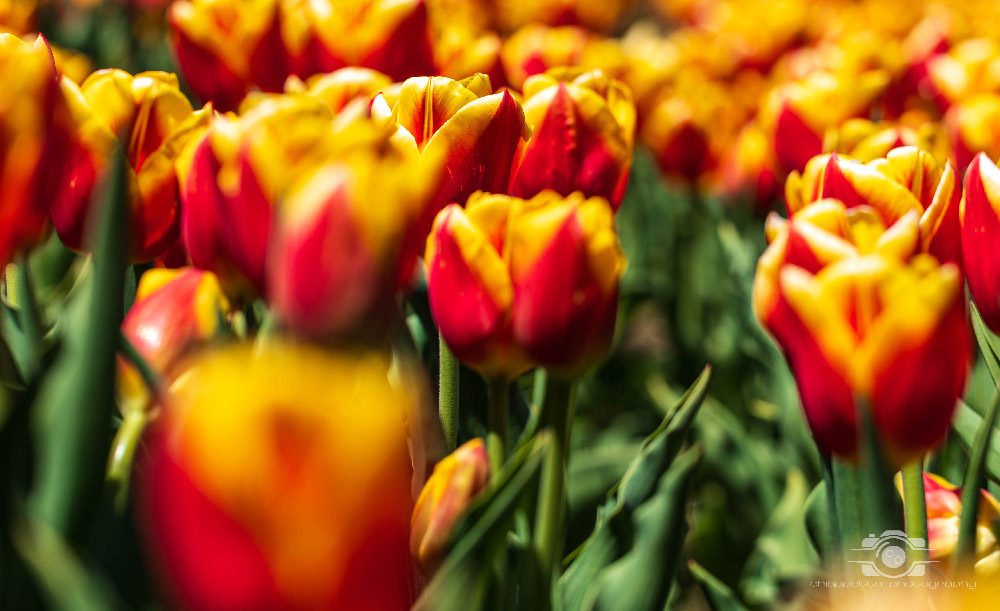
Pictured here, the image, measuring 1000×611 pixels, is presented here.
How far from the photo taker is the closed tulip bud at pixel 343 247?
284 millimetres

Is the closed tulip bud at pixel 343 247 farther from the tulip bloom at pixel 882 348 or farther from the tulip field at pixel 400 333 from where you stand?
the tulip bloom at pixel 882 348

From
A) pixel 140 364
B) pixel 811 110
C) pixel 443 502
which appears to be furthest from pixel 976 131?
pixel 140 364

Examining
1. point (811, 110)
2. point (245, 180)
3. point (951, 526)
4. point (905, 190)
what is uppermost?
point (245, 180)

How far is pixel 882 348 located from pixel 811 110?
2.06 feet

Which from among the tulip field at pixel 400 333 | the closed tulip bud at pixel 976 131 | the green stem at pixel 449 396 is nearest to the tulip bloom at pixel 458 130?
the tulip field at pixel 400 333

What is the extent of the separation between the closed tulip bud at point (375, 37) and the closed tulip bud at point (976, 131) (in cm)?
48

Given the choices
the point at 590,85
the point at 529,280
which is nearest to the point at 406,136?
the point at 529,280

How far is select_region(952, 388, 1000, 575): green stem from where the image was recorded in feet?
1.64

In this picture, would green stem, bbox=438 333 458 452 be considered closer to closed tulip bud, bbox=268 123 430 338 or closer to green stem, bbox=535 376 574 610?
green stem, bbox=535 376 574 610

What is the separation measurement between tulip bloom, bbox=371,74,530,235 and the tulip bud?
0.88 feet

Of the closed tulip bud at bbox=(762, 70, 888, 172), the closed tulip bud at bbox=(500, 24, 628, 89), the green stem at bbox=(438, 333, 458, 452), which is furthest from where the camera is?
the closed tulip bud at bbox=(500, 24, 628, 89)

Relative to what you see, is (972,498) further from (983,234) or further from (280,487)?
(280,487)

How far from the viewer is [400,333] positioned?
23.4 inches

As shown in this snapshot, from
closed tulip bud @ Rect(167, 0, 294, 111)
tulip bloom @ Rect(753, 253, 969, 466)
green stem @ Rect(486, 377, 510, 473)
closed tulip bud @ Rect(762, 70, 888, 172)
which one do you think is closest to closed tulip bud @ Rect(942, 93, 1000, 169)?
closed tulip bud @ Rect(762, 70, 888, 172)
